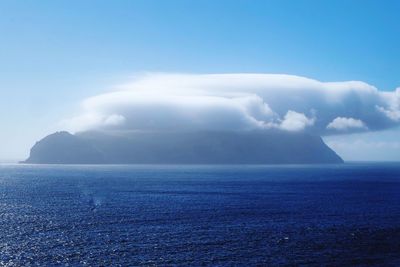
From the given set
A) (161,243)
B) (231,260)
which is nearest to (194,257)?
(231,260)

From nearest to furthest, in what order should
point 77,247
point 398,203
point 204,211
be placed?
point 77,247
point 204,211
point 398,203

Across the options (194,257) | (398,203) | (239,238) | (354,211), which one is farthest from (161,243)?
(398,203)

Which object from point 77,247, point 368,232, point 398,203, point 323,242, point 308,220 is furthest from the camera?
point 398,203

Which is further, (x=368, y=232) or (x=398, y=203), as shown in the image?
(x=398, y=203)

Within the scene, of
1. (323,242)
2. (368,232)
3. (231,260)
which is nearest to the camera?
(231,260)

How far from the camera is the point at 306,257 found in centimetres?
6831

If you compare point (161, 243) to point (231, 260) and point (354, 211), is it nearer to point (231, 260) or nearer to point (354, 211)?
point (231, 260)

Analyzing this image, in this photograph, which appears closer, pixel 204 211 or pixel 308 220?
pixel 308 220

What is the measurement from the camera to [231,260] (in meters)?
65.4

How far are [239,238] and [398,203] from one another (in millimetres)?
85458

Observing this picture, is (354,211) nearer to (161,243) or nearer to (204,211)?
(204,211)

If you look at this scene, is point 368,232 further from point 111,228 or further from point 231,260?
point 111,228

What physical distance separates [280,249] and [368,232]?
27810 mm

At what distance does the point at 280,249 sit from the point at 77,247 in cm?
3749
